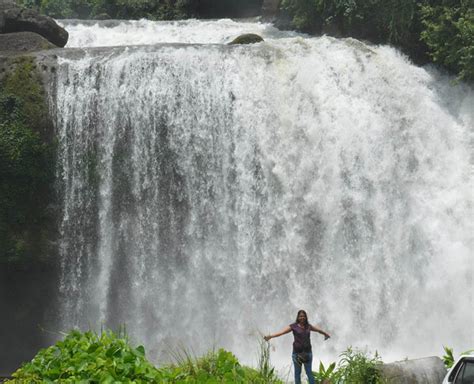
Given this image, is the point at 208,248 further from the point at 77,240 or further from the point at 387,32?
the point at 387,32

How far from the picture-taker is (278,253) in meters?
17.5

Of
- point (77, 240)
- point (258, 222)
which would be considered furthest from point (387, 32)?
point (77, 240)

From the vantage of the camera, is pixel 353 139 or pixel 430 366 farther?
pixel 353 139

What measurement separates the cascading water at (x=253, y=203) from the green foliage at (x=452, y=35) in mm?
1852

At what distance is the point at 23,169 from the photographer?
18.1 meters

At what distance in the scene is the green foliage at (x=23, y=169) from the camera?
18078 millimetres

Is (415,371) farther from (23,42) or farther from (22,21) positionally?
(22,21)

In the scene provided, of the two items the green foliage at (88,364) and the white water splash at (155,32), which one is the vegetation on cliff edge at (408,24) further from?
the green foliage at (88,364)

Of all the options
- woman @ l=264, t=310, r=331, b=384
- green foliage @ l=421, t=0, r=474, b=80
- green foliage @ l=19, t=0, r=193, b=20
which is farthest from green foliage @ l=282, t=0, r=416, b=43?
woman @ l=264, t=310, r=331, b=384

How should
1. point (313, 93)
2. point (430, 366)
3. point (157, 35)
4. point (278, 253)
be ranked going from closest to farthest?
point (430, 366) < point (278, 253) < point (313, 93) < point (157, 35)

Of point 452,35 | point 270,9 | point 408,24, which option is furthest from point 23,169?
point 270,9

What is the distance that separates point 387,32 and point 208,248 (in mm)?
10432

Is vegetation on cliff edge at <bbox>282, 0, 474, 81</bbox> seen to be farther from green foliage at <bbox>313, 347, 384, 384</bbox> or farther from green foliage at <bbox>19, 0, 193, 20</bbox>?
green foliage at <bbox>313, 347, 384, 384</bbox>

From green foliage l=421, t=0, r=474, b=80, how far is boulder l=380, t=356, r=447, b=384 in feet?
35.7
